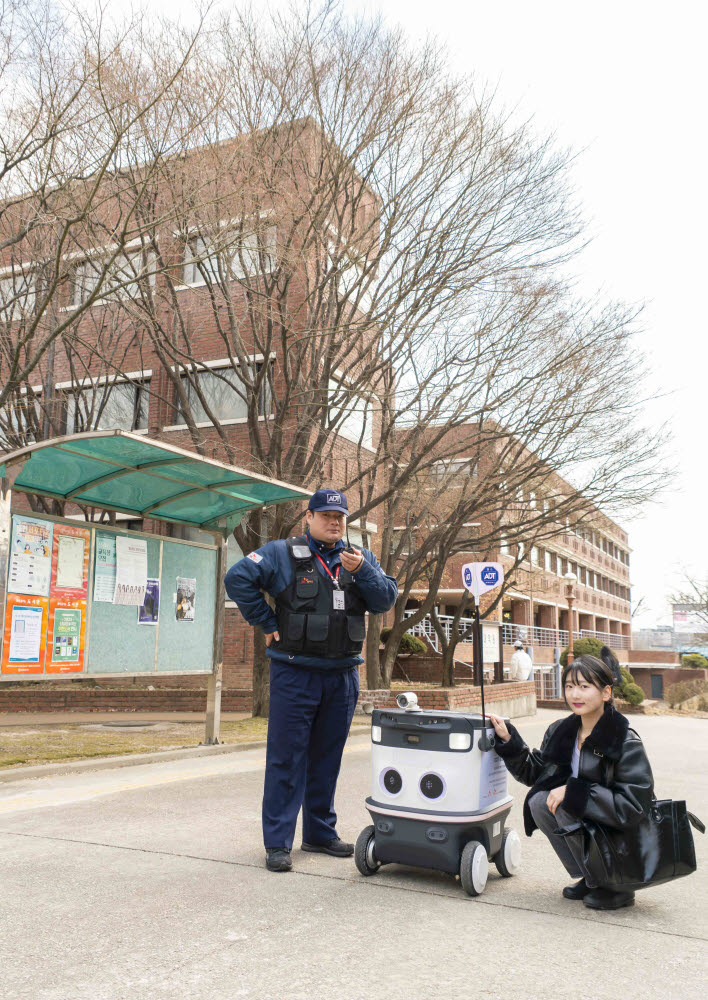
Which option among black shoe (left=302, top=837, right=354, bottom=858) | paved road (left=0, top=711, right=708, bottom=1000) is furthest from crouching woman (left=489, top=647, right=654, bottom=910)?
black shoe (left=302, top=837, right=354, bottom=858)

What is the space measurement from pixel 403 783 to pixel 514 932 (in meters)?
0.98

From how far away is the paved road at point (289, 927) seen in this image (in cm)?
325

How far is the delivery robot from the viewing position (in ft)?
14.8

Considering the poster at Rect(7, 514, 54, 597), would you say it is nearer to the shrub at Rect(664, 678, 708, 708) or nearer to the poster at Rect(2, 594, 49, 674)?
the poster at Rect(2, 594, 49, 674)

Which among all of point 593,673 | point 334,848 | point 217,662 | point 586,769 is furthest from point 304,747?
point 217,662

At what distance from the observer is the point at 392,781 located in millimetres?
4723

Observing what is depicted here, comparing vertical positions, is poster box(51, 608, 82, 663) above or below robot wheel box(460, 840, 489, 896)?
above

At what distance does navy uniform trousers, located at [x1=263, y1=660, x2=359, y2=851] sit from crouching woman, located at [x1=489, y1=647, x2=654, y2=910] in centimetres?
110

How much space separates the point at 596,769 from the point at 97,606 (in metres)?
6.19

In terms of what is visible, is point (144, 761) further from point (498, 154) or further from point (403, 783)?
point (498, 154)

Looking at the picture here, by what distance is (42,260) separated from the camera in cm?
1443

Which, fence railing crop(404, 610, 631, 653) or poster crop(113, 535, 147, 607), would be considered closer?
poster crop(113, 535, 147, 607)

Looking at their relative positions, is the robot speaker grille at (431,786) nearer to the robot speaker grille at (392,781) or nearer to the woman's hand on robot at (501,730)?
the robot speaker grille at (392,781)

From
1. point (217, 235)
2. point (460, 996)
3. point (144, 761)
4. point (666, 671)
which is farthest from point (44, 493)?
point (666, 671)
